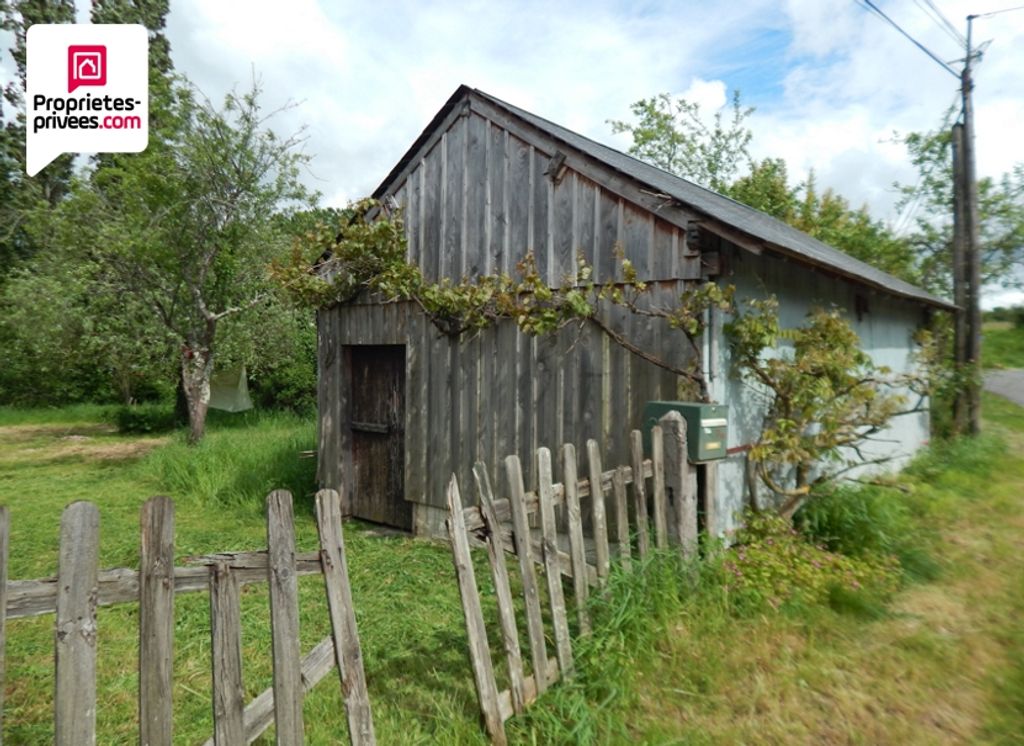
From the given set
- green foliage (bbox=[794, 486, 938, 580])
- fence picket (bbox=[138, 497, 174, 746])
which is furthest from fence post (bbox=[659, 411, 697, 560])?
fence picket (bbox=[138, 497, 174, 746])

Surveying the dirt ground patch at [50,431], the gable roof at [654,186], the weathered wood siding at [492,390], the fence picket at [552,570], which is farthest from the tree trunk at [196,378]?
the fence picket at [552,570]

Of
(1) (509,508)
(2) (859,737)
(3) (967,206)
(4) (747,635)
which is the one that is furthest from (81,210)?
(3) (967,206)

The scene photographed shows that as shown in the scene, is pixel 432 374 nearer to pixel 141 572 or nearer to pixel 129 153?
pixel 141 572

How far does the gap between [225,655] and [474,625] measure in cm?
110

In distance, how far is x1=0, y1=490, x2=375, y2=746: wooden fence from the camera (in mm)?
1737

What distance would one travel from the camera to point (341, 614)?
232 cm

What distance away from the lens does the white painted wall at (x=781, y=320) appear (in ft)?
16.9

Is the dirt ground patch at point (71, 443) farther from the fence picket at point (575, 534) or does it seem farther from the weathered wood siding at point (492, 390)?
the fence picket at point (575, 534)

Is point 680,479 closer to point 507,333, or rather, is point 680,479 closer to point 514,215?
point 507,333

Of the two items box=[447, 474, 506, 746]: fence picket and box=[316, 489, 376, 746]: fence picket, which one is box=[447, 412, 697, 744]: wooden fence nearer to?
box=[447, 474, 506, 746]: fence picket

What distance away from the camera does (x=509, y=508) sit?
10.2 feet

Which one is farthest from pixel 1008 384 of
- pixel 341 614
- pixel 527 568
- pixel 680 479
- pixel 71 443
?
pixel 71 443

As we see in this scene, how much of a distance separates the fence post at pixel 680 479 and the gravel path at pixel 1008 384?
18251mm

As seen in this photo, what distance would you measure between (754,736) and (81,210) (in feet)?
45.5
